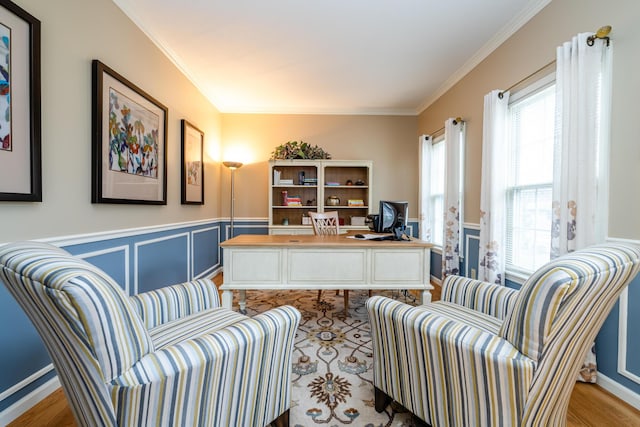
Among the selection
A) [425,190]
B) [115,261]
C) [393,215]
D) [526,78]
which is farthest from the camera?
[425,190]

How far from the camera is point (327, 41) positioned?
2.75 meters

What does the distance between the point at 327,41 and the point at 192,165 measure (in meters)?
2.12

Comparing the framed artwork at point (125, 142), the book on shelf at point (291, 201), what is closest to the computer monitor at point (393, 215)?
the book on shelf at point (291, 201)

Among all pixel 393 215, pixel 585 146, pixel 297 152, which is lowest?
pixel 393 215

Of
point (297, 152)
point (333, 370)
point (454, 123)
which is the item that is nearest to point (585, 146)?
point (454, 123)

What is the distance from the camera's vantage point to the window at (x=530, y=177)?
2.22 meters

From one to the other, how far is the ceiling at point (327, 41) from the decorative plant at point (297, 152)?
0.75 meters

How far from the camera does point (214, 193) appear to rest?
174 inches

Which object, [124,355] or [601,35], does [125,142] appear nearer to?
[124,355]

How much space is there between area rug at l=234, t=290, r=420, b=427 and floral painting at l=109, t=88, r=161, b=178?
1673mm

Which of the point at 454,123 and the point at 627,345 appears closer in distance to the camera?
the point at 627,345

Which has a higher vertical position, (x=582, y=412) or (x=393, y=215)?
(x=393, y=215)

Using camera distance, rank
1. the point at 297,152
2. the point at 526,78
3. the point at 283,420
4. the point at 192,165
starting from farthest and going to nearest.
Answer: the point at 297,152 < the point at 192,165 < the point at 526,78 < the point at 283,420

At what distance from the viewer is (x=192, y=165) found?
3518 millimetres
